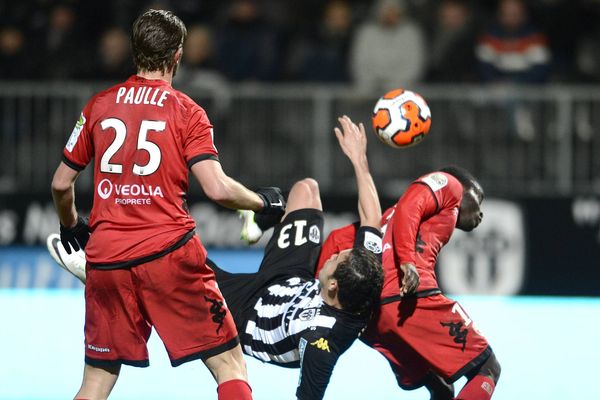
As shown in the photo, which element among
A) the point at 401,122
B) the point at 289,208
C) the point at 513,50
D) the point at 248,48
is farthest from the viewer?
the point at 248,48

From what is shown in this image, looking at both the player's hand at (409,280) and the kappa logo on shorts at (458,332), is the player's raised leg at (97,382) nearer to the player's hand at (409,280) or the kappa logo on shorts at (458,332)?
the player's hand at (409,280)

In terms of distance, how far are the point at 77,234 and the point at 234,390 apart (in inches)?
44.7

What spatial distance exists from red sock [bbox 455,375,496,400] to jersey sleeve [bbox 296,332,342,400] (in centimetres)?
72

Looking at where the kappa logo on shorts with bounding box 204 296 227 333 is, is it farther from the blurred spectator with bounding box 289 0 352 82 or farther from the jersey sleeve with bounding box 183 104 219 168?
the blurred spectator with bounding box 289 0 352 82

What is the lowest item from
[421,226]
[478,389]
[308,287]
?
[478,389]

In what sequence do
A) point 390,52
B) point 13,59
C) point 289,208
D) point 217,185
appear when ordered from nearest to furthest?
point 217,185 → point 289,208 → point 390,52 → point 13,59

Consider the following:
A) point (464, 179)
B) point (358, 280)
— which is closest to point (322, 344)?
point (358, 280)

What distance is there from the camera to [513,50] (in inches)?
464

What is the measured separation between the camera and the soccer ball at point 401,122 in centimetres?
663

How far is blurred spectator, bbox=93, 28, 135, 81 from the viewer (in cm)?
1226

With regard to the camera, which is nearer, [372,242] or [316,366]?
[316,366]

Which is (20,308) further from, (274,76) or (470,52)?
(470,52)

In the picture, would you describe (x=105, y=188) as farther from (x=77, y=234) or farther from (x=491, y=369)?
(x=491, y=369)

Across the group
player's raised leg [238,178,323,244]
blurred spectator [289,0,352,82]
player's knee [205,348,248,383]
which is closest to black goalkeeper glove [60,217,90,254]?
player's knee [205,348,248,383]
